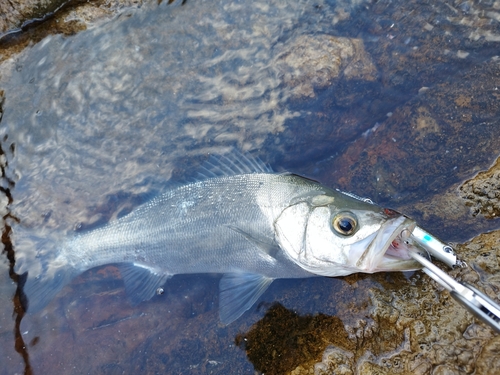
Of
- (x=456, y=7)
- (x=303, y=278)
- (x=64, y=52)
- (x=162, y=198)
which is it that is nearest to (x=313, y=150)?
(x=303, y=278)

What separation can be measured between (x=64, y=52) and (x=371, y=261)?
3515 millimetres

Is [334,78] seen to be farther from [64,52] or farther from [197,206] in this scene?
[64,52]

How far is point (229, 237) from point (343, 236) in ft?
3.21

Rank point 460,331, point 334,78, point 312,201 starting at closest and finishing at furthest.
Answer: point 460,331, point 312,201, point 334,78

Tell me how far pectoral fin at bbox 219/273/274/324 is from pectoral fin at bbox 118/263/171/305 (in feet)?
2.00

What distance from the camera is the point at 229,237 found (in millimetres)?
3449

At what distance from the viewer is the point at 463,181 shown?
348 cm

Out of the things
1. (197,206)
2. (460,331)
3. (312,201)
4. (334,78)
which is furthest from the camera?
(334,78)

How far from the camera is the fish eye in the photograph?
3055mm

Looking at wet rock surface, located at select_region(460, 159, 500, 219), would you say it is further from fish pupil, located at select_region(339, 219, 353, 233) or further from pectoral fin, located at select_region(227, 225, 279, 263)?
pectoral fin, located at select_region(227, 225, 279, 263)

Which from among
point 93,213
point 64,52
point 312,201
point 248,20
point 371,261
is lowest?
point 371,261

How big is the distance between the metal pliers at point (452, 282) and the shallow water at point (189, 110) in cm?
81

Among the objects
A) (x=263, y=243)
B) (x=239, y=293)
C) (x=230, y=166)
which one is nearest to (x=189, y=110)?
(x=230, y=166)

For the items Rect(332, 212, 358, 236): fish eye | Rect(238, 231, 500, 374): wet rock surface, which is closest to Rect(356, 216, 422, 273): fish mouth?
Rect(332, 212, 358, 236): fish eye
